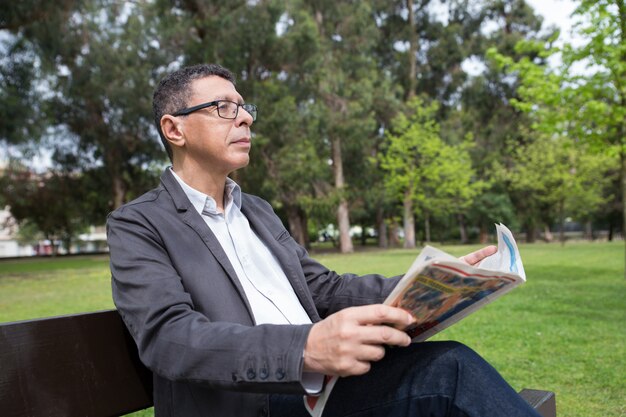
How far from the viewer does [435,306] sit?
1.45m

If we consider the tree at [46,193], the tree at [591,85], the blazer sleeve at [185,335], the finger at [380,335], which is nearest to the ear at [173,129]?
the blazer sleeve at [185,335]

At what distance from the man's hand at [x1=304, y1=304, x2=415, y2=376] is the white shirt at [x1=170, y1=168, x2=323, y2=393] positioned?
55 centimetres

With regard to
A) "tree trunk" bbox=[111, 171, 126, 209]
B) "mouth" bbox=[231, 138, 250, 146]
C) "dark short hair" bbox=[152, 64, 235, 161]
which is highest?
"tree trunk" bbox=[111, 171, 126, 209]

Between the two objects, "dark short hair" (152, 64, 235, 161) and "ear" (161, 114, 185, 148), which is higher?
"dark short hair" (152, 64, 235, 161)

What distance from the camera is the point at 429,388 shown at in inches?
60.0

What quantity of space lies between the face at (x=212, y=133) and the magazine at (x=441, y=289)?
967 mm

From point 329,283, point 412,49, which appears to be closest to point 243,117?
point 329,283

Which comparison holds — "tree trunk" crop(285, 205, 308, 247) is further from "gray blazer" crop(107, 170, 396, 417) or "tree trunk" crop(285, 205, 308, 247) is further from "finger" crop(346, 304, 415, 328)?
"finger" crop(346, 304, 415, 328)

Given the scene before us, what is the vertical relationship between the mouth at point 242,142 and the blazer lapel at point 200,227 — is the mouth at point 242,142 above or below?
above

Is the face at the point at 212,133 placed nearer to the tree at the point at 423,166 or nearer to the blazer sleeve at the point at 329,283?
the blazer sleeve at the point at 329,283

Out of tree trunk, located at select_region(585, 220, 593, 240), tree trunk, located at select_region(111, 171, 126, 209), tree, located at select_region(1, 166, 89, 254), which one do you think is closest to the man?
tree trunk, located at select_region(111, 171, 126, 209)

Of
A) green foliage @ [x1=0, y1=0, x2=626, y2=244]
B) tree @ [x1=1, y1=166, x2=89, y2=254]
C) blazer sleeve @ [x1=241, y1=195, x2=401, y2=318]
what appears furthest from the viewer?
tree @ [x1=1, y1=166, x2=89, y2=254]

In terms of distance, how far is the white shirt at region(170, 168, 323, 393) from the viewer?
A: 6.31 feet

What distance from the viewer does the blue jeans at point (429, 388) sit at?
1.48m
